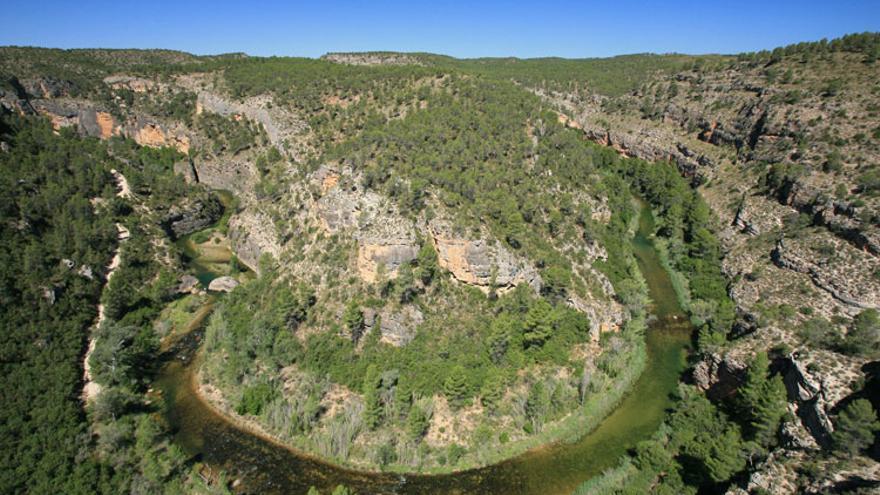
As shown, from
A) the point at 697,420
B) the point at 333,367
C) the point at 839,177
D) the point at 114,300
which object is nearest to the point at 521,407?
the point at 697,420

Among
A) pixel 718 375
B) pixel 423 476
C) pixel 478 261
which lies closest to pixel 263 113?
pixel 478 261

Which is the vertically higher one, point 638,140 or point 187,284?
point 638,140

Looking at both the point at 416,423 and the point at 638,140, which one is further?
the point at 638,140

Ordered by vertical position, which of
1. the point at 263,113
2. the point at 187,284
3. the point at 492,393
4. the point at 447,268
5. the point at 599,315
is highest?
the point at 263,113

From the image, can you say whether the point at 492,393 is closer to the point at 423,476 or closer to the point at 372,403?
the point at 423,476

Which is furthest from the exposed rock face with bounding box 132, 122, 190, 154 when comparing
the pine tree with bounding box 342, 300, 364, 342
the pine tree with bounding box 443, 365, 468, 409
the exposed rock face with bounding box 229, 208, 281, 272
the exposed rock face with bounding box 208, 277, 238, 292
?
the pine tree with bounding box 443, 365, 468, 409

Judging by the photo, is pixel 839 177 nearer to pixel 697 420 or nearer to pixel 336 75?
pixel 697 420
